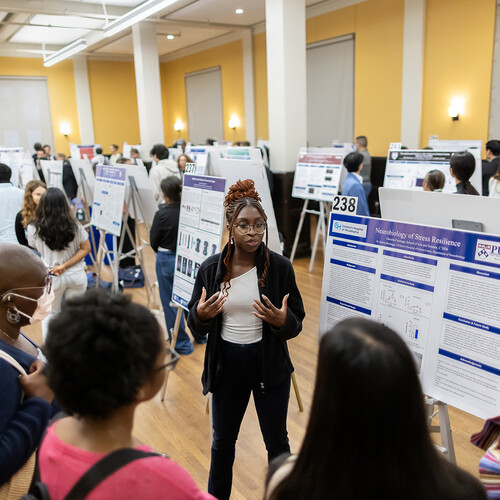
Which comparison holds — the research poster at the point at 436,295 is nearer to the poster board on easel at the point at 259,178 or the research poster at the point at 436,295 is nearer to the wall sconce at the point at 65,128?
the poster board on easel at the point at 259,178

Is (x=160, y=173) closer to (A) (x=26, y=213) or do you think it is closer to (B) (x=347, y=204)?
(A) (x=26, y=213)

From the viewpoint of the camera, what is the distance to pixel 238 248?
6.91ft

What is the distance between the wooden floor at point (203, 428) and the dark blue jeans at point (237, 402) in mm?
525

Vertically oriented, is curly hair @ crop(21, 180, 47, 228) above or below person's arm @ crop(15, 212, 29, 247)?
above

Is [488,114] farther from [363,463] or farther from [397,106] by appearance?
[363,463]

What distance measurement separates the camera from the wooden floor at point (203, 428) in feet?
8.66

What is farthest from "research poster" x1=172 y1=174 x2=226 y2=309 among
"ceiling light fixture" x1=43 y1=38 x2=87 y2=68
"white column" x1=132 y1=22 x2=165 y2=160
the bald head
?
"ceiling light fixture" x1=43 y1=38 x2=87 y2=68

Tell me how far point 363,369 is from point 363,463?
0.54 ft

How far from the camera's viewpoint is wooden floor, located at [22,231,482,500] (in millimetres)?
2639

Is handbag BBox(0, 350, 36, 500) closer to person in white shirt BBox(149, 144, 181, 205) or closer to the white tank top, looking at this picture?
the white tank top

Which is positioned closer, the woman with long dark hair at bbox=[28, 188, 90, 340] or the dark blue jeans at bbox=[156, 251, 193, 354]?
the woman with long dark hair at bbox=[28, 188, 90, 340]

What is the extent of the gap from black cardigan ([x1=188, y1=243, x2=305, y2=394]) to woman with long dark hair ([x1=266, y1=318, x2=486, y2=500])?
1.09m

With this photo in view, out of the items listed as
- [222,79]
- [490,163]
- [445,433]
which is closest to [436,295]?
[445,433]

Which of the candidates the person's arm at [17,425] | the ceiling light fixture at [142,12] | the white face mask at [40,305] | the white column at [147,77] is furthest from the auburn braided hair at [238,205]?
the white column at [147,77]
